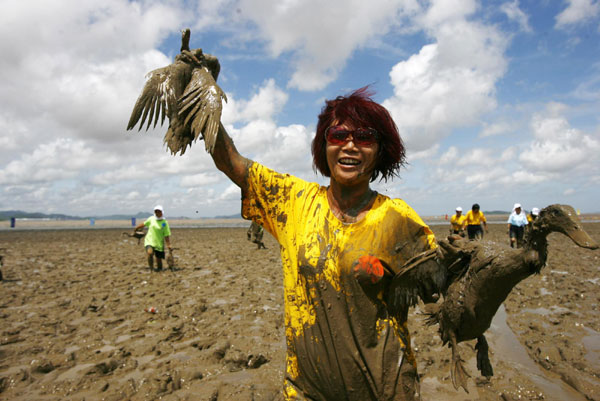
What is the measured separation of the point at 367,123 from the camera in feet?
5.87

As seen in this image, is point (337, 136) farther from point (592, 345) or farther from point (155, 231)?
point (155, 231)

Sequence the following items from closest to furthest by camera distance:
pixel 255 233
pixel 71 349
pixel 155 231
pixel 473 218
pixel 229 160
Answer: pixel 229 160 < pixel 71 349 < pixel 155 231 < pixel 473 218 < pixel 255 233

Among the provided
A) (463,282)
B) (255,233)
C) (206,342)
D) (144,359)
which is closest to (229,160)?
(463,282)

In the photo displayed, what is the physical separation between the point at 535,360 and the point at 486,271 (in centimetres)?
429

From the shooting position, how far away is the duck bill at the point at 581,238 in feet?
4.11

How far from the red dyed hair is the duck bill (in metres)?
0.82

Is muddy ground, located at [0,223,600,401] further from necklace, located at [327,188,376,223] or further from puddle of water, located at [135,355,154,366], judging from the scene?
necklace, located at [327,188,376,223]

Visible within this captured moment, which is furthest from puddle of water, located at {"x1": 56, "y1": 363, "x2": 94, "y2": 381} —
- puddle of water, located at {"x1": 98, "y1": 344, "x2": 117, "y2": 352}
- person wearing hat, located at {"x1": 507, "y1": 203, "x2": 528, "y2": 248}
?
person wearing hat, located at {"x1": 507, "y1": 203, "x2": 528, "y2": 248}

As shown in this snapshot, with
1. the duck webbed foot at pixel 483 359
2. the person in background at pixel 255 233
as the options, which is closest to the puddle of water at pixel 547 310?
the duck webbed foot at pixel 483 359

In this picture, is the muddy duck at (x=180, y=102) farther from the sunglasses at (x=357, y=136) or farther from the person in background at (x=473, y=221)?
the person in background at (x=473, y=221)

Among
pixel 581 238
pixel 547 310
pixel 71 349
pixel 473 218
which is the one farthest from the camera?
pixel 473 218

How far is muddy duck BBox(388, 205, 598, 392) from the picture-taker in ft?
4.93

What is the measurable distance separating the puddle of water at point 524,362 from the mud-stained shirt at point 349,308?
11.1ft

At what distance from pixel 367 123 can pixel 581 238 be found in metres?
0.97
